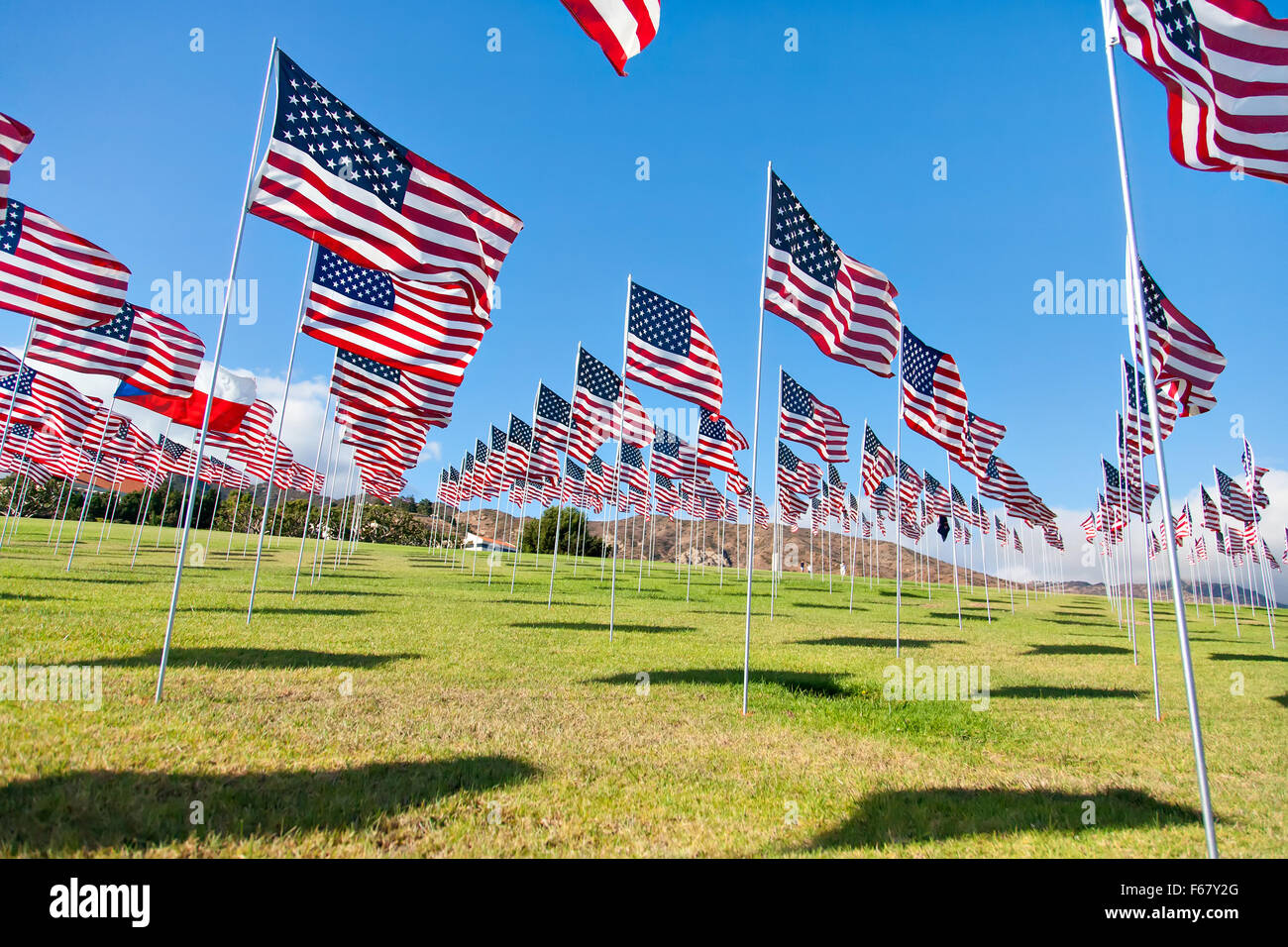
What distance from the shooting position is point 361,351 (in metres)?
12.5

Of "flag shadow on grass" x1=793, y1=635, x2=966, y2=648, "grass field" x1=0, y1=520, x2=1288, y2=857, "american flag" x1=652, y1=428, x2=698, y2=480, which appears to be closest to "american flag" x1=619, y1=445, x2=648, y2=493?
"american flag" x1=652, y1=428, x2=698, y2=480

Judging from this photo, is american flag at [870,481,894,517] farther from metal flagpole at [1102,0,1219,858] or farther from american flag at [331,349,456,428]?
metal flagpole at [1102,0,1219,858]

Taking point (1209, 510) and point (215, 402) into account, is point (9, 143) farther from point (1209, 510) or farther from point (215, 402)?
point (1209, 510)

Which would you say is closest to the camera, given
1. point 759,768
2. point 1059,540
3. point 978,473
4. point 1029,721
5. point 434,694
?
point 759,768

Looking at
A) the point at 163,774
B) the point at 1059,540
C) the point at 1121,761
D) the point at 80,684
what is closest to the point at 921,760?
the point at 1121,761

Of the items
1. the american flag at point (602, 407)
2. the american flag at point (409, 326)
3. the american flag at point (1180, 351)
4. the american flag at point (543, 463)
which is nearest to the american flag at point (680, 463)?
the american flag at point (543, 463)

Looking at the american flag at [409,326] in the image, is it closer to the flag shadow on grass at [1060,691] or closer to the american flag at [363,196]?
the american flag at [363,196]

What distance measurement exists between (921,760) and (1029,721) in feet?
12.3

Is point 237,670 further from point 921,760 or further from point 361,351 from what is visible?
point 921,760

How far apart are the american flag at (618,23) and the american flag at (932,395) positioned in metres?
12.6

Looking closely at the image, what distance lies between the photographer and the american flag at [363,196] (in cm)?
875

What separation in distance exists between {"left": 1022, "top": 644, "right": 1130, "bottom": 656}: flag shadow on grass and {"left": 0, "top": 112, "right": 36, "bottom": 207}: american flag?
2622 centimetres

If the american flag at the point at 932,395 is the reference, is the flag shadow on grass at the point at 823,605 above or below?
below

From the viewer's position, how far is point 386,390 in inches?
651
